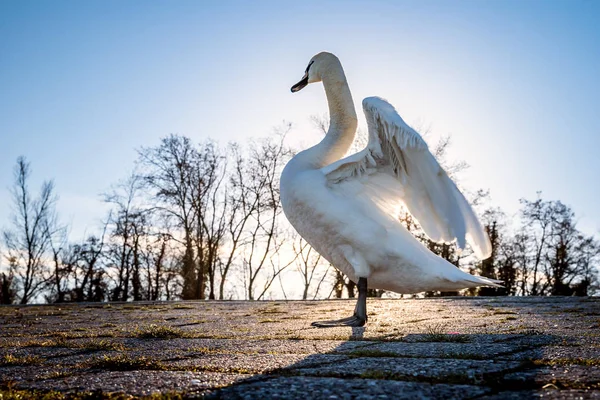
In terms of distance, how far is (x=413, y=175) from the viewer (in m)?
5.93

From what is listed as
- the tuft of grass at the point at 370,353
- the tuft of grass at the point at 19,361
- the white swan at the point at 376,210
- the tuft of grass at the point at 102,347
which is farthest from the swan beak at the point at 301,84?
the tuft of grass at the point at 19,361

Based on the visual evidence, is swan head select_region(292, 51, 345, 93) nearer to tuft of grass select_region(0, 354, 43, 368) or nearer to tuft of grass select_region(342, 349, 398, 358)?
tuft of grass select_region(342, 349, 398, 358)

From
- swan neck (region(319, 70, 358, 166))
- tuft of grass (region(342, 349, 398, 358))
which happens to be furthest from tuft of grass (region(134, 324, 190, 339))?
swan neck (region(319, 70, 358, 166))

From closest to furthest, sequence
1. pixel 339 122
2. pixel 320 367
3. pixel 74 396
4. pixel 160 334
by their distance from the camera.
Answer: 1. pixel 74 396
2. pixel 320 367
3. pixel 160 334
4. pixel 339 122

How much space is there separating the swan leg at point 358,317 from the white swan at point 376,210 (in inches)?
0.4

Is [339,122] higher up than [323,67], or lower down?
lower down

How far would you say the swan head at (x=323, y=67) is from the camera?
725cm

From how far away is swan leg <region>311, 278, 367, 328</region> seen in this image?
19.0 ft

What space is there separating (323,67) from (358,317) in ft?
11.0

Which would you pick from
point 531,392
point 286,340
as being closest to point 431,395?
point 531,392

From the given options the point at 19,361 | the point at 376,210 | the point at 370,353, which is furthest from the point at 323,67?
the point at 19,361

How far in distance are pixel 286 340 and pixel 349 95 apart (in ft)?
12.8

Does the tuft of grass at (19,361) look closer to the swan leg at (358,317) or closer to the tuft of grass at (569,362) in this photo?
the tuft of grass at (569,362)

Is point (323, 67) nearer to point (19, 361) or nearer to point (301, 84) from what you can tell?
point (301, 84)
